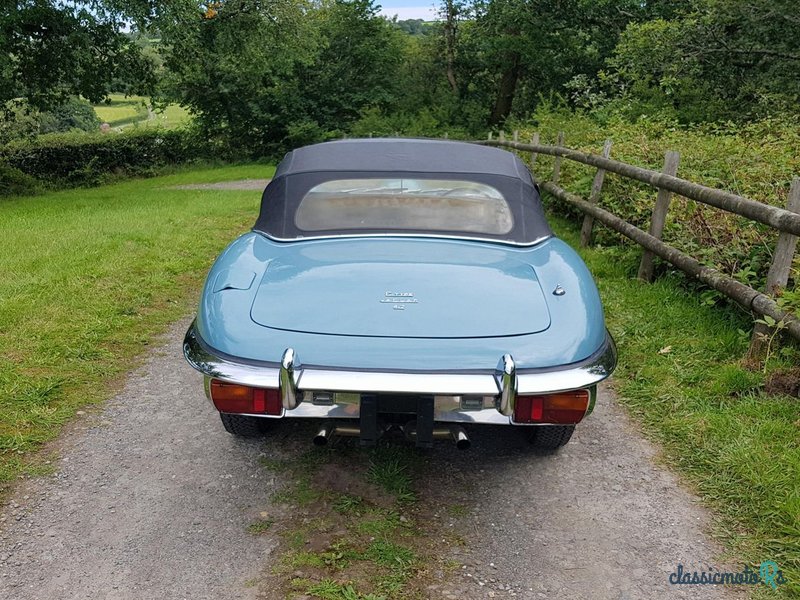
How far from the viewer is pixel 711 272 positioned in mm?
4555

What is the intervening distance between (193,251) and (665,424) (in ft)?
18.8

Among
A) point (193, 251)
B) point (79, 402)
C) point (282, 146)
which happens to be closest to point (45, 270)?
point (193, 251)

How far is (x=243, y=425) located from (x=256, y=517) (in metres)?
0.61

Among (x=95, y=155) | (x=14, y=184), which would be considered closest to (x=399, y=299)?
(x=14, y=184)

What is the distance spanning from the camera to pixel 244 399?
2.57m

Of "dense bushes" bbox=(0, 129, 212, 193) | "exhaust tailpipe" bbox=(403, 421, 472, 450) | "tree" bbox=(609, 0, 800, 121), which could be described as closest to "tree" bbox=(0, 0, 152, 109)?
"dense bushes" bbox=(0, 129, 212, 193)

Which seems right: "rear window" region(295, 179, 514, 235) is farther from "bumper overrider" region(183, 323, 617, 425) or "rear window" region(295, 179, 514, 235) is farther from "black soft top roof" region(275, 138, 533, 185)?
"bumper overrider" region(183, 323, 617, 425)

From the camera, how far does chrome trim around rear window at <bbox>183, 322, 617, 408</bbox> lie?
2.40 m

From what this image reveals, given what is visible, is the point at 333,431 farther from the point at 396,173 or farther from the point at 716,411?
the point at 716,411

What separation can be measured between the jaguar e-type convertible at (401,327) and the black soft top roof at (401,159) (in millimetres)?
302

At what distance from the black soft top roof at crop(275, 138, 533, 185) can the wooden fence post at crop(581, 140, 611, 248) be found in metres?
3.59

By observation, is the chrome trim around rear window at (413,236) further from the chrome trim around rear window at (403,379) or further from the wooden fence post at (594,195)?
the wooden fence post at (594,195)

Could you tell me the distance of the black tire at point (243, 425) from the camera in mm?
3193

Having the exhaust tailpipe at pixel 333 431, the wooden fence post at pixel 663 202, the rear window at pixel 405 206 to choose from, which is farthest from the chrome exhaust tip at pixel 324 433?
the wooden fence post at pixel 663 202
